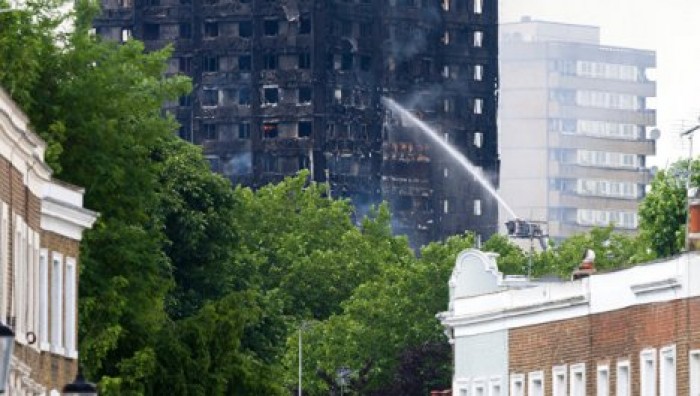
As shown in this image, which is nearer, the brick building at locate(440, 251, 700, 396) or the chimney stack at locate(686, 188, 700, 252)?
the brick building at locate(440, 251, 700, 396)

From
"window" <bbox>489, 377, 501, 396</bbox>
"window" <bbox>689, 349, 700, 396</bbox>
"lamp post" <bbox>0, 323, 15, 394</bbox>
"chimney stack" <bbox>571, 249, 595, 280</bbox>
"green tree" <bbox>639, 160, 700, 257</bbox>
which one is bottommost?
"lamp post" <bbox>0, 323, 15, 394</bbox>

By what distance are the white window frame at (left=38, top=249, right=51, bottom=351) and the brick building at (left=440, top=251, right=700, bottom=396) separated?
1694cm

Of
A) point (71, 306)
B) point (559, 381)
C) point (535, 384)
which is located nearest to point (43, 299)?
point (71, 306)

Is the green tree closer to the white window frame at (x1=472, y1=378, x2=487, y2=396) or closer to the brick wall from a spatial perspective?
the white window frame at (x1=472, y1=378, x2=487, y2=396)

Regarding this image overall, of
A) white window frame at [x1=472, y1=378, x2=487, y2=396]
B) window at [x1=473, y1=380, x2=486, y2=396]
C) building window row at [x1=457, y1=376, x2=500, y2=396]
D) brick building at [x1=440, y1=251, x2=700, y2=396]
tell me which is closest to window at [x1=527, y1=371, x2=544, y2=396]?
brick building at [x1=440, y1=251, x2=700, y2=396]

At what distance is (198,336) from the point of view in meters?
102

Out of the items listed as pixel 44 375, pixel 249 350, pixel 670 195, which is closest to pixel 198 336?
pixel 44 375

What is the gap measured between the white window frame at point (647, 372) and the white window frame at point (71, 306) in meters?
17.0

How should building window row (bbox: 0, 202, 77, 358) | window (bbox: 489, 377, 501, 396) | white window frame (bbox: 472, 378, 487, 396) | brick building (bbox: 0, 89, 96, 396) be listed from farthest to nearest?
white window frame (bbox: 472, 378, 487, 396), window (bbox: 489, 377, 501, 396), brick building (bbox: 0, 89, 96, 396), building window row (bbox: 0, 202, 77, 358)

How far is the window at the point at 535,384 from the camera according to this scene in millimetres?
112312

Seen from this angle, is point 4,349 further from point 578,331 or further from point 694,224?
point 578,331

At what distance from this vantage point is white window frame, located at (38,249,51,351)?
81375 millimetres

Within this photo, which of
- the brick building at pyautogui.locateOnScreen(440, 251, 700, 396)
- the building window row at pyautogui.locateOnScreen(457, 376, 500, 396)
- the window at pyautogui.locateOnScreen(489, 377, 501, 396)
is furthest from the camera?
the building window row at pyautogui.locateOnScreen(457, 376, 500, 396)

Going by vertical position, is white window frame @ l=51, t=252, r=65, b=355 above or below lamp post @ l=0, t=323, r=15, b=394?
above
